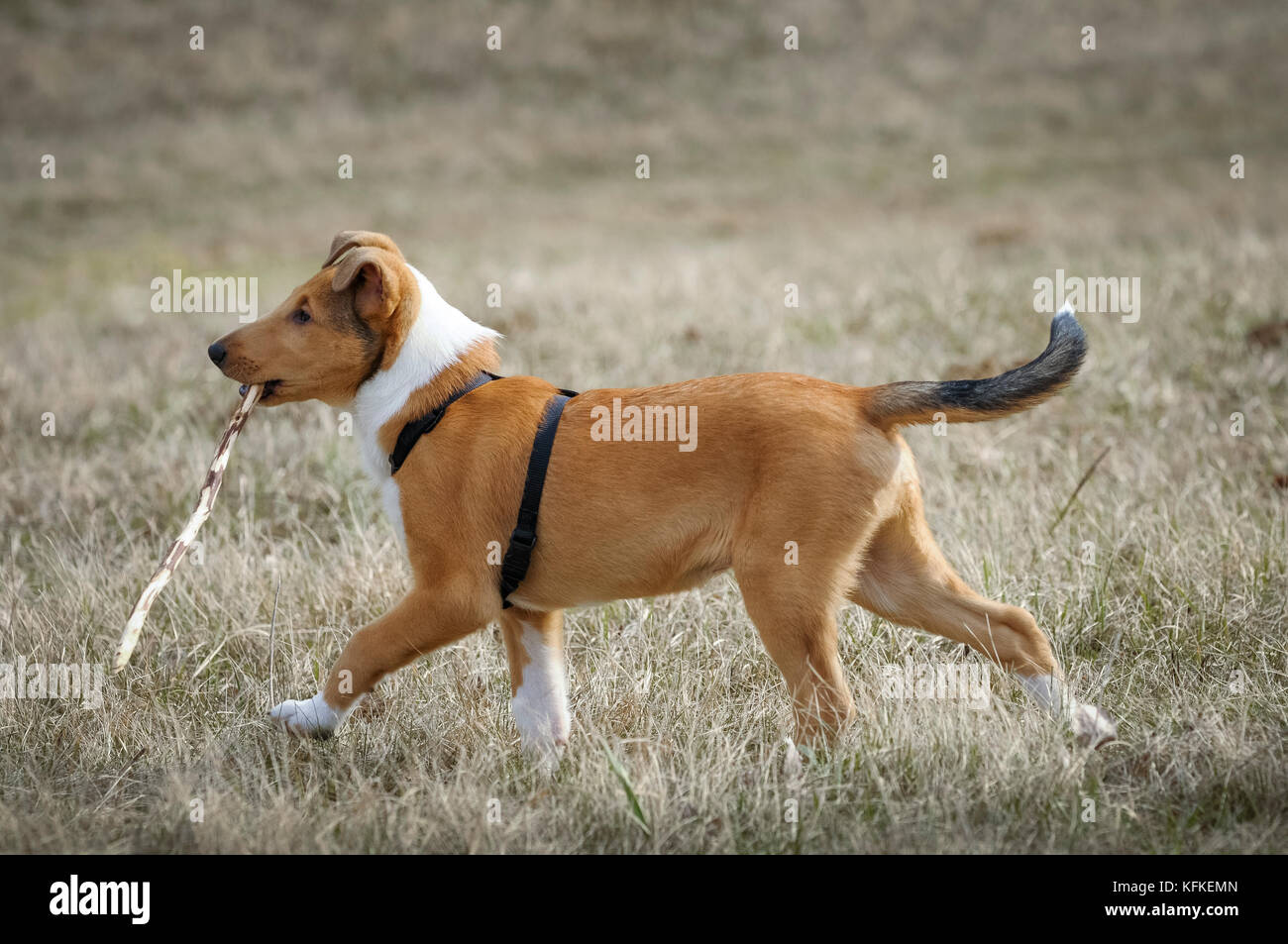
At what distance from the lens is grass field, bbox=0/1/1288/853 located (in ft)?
11.2

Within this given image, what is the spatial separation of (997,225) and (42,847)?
1389 centimetres

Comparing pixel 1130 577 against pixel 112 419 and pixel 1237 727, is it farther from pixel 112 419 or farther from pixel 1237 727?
pixel 112 419

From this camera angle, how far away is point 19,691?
14.1 ft

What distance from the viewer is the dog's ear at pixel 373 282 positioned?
3.68 meters

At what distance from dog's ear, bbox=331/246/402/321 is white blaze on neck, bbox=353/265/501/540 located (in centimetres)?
11

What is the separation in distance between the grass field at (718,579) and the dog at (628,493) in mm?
313

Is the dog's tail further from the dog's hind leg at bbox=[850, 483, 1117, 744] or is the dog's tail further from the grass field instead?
the grass field

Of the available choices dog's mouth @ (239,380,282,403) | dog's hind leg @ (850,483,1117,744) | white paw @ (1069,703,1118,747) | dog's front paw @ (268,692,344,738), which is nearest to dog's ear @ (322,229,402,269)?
dog's mouth @ (239,380,282,403)

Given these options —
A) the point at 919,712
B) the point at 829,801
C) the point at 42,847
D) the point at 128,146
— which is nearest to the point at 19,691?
the point at 42,847
